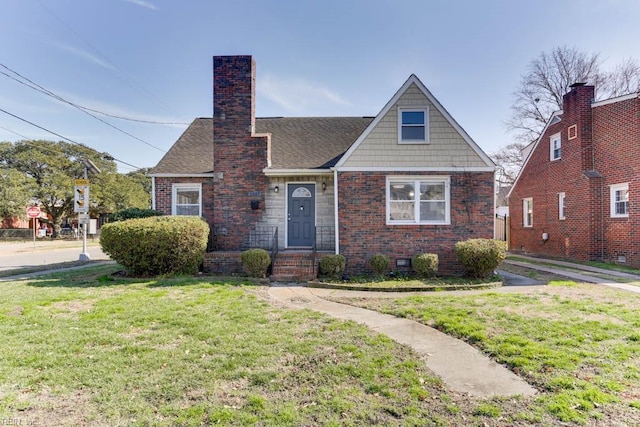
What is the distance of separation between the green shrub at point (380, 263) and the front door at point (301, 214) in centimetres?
276

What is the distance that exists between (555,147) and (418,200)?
10.4 meters

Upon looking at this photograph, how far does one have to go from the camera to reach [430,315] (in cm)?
595

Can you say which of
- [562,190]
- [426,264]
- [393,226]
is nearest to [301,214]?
[393,226]

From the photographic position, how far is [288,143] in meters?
13.0

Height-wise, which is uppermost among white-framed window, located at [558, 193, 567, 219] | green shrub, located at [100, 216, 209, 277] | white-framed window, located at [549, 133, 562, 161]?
white-framed window, located at [549, 133, 562, 161]

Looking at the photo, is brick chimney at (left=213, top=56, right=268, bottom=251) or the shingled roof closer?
brick chimney at (left=213, top=56, right=268, bottom=251)

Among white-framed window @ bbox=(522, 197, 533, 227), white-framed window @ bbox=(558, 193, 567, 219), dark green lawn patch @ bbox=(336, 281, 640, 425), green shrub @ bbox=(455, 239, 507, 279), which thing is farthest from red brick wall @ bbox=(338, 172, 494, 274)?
white-framed window @ bbox=(522, 197, 533, 227)

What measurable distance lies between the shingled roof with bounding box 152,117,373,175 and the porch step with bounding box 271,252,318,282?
311cm

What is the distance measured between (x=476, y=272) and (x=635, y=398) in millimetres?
6443

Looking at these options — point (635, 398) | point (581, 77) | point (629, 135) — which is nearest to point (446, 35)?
point (629, 135)

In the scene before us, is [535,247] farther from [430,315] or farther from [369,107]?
[430,315]

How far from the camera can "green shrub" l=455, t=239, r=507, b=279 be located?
30.5ft

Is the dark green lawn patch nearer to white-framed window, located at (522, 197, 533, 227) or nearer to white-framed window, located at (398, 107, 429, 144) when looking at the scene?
white-framed window, located at (398, 107, 429, 144)

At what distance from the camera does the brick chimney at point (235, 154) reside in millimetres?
11492
